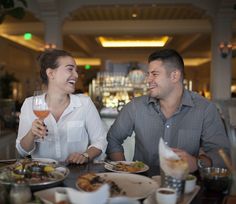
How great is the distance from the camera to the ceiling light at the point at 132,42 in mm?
13352

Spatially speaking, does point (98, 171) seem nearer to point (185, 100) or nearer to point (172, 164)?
point (172, 164)

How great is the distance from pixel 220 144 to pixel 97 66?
21.5 metres

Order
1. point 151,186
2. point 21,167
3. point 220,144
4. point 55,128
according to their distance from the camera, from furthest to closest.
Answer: point 55,128, point 220,144, point 21,167, point 151,186

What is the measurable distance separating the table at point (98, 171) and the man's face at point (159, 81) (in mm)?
564

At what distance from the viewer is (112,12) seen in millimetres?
8898

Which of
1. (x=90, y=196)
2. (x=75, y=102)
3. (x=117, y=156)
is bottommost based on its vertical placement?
(x=117, y=156)

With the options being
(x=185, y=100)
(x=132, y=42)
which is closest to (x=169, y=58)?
(x=185, y=100)

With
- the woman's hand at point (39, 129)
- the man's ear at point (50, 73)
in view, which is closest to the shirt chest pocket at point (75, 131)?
the man's ear at point (50, 73)

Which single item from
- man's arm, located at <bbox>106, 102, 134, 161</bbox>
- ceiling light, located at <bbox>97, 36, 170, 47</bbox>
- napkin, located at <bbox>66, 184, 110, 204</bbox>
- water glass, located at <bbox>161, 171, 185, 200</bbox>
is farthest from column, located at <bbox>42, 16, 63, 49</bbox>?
napkin, located at <bbox>66, 184, 110, 204</bbox>

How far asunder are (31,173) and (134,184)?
452 millimetres

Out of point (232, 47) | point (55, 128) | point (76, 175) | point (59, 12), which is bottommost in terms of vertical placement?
point (76, 175)

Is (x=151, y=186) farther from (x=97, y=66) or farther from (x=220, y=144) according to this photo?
(x=97, y=66)

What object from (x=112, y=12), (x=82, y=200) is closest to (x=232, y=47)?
(x=112, y=12)

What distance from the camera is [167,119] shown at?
2070 mm
